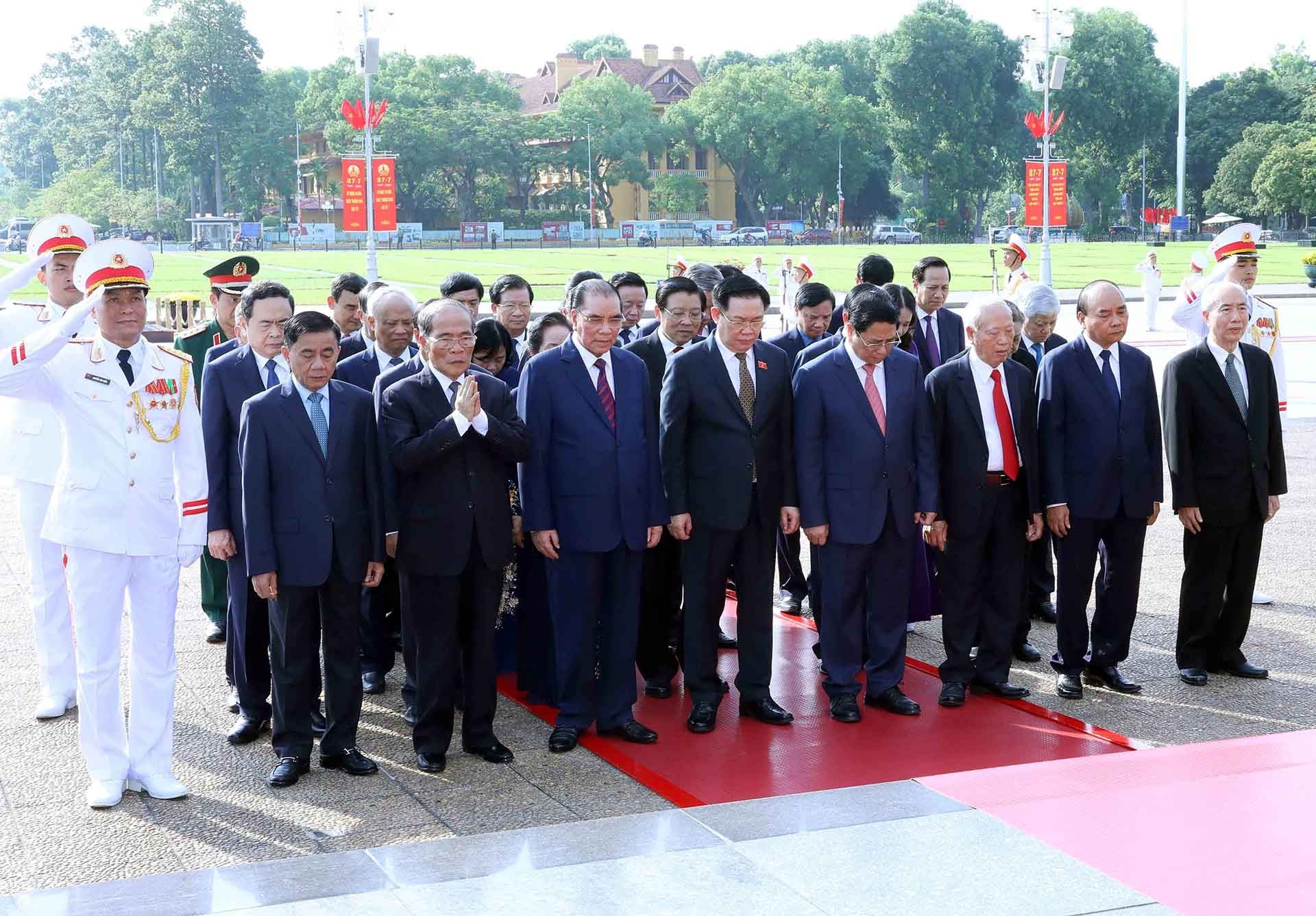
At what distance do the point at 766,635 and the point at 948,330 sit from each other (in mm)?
2718

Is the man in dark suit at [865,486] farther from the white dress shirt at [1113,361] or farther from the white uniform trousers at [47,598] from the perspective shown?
the white uniform trousers at [47,598]

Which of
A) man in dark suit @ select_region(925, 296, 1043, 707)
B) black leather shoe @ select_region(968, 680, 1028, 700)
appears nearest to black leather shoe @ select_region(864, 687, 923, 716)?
man in dark suit @ select_region(925, 296, 1043, 707)

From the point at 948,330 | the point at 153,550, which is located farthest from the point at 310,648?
the point at 948,330

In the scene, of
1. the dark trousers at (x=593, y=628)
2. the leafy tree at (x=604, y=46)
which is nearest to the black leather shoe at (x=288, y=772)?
the dark trousers at (x=593, y=628)

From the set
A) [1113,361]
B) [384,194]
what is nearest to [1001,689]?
[1113,361]

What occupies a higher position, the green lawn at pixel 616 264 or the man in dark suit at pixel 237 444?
the green lawn at pixel 616 264

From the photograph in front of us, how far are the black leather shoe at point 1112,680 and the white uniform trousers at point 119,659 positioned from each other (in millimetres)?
4107

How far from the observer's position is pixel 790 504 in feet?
19.7

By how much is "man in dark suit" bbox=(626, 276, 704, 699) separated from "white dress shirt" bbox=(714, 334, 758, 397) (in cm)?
62

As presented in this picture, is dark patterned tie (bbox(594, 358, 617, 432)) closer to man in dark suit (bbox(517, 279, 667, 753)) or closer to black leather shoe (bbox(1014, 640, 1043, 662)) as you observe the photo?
man in dark suit (bbox(517, 279, 667, 753))

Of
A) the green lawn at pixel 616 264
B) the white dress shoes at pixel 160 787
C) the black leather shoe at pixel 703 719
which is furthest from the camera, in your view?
the green lawn at pixel 616 264

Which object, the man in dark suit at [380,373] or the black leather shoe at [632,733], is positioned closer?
the black leather shoe at [632,733]

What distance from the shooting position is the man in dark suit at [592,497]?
5629 millimetres

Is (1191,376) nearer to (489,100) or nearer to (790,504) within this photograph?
(790,504)
